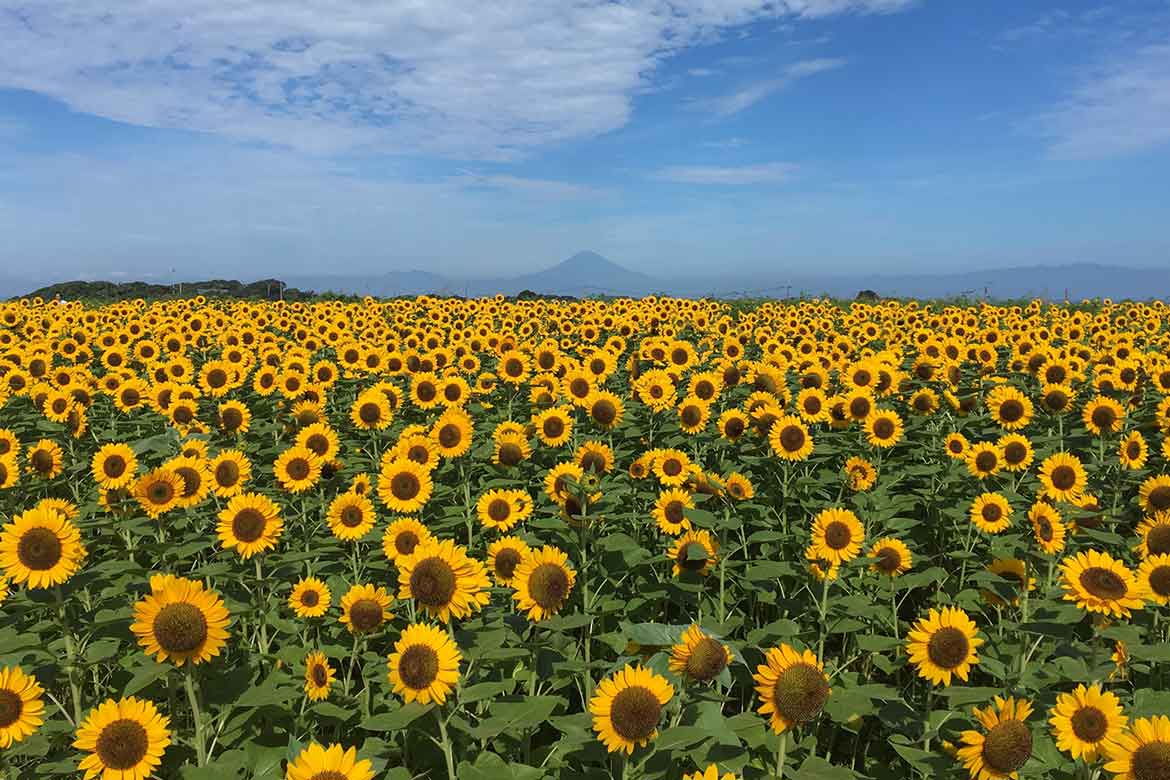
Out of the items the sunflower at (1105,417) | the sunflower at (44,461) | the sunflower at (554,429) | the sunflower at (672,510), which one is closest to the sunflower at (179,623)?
the sunflower at (672,510)

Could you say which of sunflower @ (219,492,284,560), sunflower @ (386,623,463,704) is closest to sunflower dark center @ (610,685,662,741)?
sunflower @ (386,623,463,704)

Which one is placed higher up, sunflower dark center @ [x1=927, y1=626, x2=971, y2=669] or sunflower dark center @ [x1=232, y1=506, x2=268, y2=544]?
sunflower dark center @ [x1=232, y1=506, x2=268, y2=544]

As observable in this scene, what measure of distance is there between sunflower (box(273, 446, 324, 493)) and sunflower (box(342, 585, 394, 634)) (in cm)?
251

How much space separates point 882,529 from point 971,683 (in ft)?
4.45

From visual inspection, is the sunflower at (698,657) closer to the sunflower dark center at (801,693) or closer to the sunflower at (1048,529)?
the sunflower dark center at (801,693)

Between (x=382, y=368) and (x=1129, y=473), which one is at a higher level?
(x=382, y=368)

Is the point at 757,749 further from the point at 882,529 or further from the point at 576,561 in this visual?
the point at 882,529

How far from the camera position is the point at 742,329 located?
16.7 m

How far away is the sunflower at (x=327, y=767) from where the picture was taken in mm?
2877

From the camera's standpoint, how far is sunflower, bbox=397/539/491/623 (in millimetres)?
3555

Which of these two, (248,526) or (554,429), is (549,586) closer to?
(248,526)

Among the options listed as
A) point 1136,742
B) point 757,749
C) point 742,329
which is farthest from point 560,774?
point 742,329

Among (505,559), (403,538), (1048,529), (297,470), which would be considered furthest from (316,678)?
(1048,529)

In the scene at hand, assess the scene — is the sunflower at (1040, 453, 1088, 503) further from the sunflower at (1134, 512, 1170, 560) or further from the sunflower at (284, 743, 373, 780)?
the sunflower at (284, 743, 373, 780)
